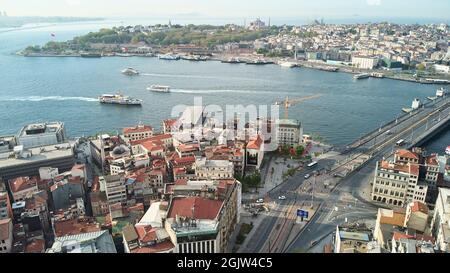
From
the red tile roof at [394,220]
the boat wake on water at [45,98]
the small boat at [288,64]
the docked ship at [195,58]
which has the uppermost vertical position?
the docked ship at [195,58]

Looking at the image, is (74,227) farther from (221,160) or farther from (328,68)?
(328,68)

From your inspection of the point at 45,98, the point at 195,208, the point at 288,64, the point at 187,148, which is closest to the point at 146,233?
the point at 195,208

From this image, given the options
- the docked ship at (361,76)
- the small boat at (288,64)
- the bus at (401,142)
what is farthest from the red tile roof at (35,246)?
the small boat at (288,64)

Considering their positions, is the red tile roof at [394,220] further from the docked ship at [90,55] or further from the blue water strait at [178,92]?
the docked ship at [90,55]

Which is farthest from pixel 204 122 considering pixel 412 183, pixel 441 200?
pixel 441 200
